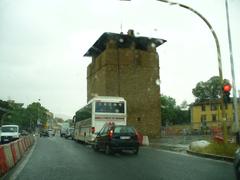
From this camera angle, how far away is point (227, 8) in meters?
A: 20.5

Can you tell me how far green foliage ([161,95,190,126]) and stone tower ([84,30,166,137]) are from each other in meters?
62.3

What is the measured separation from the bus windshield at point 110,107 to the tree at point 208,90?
8463 centimetres

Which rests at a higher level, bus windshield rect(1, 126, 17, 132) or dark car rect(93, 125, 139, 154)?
bus windshield rect(1, 126, 17, 132)

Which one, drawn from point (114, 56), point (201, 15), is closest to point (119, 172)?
point (201, 15)

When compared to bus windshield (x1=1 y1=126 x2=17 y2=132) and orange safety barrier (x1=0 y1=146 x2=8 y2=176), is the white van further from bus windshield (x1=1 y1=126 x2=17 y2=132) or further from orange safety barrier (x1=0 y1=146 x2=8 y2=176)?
orange safety barrier (x1=0 y1=146 x2=8 y2=176)

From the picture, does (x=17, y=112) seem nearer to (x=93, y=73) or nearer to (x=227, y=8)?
(x=93, y=73)

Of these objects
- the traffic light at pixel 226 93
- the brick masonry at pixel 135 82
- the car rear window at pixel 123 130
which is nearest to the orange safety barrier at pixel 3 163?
the car rear window at pixel 123 130

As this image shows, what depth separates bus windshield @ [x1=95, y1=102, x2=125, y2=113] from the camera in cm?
2947

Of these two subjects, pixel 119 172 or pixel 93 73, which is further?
pixel 93 73

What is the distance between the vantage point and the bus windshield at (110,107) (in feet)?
96.7

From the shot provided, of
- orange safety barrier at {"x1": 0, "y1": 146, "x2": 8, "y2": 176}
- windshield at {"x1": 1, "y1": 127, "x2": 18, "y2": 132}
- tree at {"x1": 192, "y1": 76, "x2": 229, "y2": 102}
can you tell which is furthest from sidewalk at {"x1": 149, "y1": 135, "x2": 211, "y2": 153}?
tree at {"x1": 192, "y1": 76, "x2": 229, "y2": 102}

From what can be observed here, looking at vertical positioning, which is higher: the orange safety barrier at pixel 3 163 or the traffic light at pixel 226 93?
the traffic light at pixel 226 93

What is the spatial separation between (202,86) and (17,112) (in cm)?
5606

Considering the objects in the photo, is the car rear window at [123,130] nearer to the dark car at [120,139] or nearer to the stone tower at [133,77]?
the dark car at [120,139]
